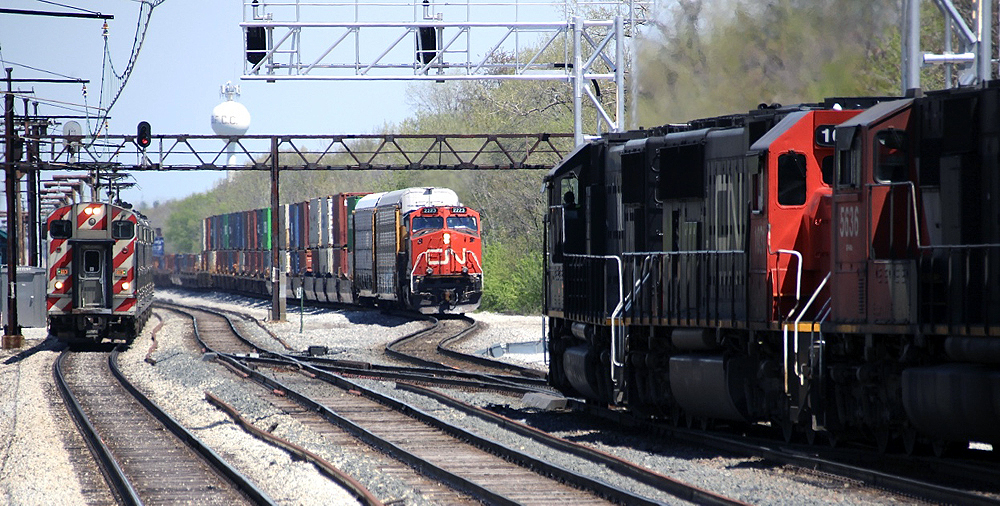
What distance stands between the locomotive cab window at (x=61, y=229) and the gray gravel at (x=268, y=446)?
289cm

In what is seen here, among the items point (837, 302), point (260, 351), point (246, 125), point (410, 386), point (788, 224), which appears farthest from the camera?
point (246, 125)

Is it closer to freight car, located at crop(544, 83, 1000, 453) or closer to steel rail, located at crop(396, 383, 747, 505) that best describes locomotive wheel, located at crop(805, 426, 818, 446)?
freight car, located at crop(544, 83, 1000, 453)

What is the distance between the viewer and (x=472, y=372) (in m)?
22.2

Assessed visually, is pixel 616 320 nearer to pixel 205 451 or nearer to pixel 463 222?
pixel 205 451

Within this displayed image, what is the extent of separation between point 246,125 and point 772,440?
10880cm

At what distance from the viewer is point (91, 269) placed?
96.1ft

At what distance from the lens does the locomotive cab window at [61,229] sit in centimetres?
2841

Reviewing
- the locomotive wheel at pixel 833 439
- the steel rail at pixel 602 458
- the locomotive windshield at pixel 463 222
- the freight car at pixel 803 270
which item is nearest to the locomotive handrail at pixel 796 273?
the freight car at pixel 803 270

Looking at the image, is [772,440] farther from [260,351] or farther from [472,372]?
[260,351]

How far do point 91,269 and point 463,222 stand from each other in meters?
13.2

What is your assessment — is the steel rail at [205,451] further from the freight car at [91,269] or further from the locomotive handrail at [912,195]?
the freight car at [91,269]

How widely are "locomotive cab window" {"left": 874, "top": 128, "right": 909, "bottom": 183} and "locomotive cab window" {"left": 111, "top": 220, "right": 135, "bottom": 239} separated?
22014 mm

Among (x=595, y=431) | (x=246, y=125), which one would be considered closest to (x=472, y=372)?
(x=595, y=431)

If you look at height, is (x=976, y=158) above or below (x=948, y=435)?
above
